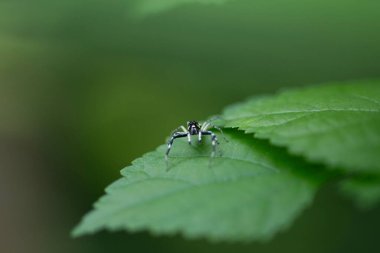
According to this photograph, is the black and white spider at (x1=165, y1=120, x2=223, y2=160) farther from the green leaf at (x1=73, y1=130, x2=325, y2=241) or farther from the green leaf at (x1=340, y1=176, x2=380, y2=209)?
the green leaf at (x1=340, y1=176, x2=380, y2=209)

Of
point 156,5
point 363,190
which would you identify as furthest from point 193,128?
point 156,5

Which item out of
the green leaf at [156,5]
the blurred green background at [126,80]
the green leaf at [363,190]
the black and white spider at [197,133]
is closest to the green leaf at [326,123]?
the green leaf at [363,190]

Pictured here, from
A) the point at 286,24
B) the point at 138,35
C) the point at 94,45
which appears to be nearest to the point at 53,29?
the point at 94,45

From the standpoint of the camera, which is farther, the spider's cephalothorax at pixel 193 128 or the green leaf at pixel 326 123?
the spider's cephalothorax at pixel 193 128

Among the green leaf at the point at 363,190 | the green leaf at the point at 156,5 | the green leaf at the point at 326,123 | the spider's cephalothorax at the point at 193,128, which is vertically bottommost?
the green leaf at the point at 363,190

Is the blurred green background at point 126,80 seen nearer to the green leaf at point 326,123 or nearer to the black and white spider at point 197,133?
the black and white spider at point 197,133

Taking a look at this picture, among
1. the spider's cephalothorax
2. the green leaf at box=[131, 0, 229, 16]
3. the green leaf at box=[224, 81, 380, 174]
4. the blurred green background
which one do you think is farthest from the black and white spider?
the blurred green background

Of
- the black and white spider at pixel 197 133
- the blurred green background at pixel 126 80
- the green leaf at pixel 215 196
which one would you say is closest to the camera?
the green leaf at pixel 215 196
